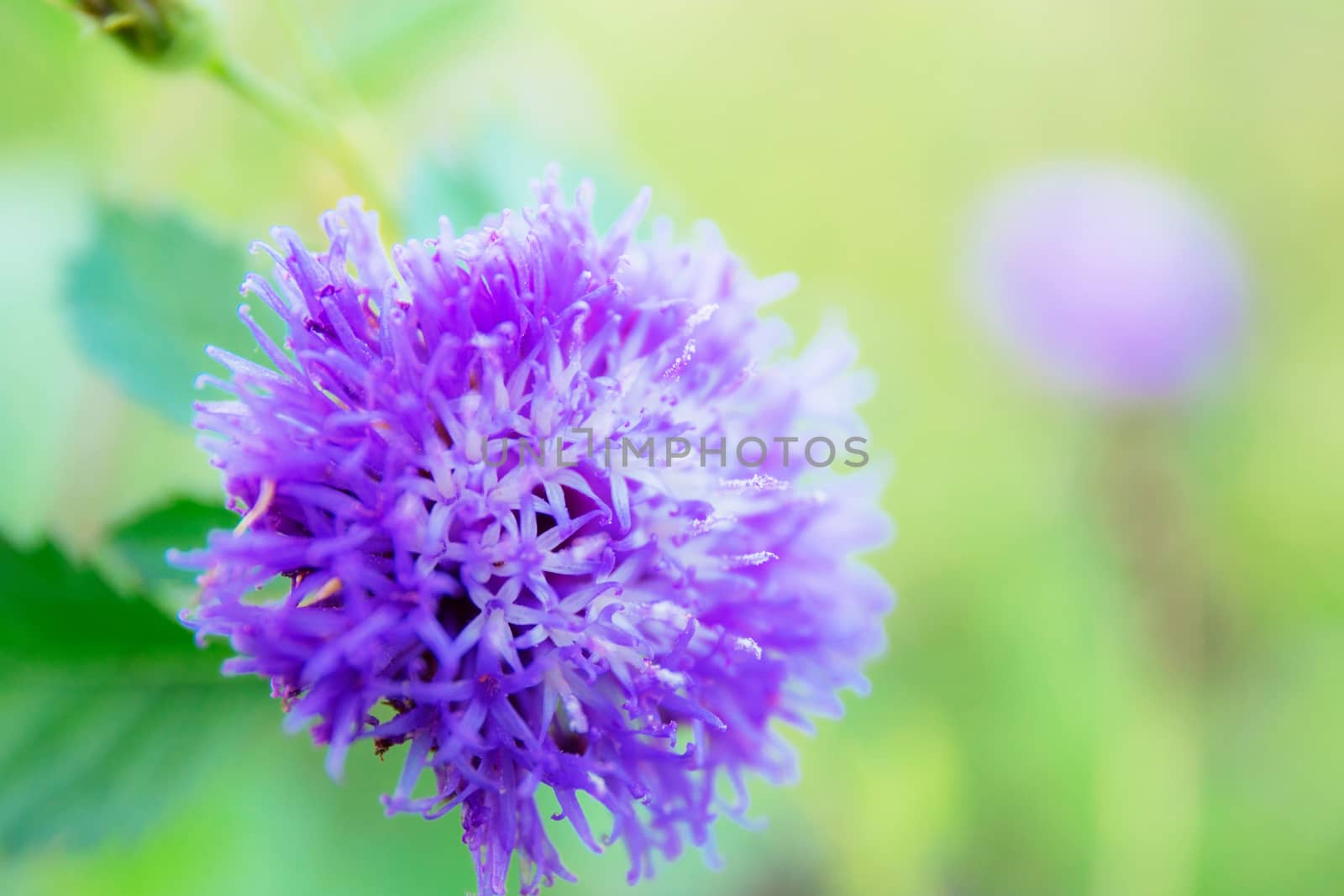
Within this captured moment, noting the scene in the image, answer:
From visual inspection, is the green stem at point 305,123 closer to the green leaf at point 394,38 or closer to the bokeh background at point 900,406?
the bokeh background at point 900,406

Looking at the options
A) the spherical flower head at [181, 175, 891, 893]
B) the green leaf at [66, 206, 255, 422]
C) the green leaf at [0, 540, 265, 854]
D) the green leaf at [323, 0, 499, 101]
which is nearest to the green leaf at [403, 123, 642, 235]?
the green leaf at [323, 0, 499, 101]

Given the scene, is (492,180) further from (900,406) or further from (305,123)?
(900,406)

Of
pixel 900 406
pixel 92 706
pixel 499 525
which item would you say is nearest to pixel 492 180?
pixel 499 525

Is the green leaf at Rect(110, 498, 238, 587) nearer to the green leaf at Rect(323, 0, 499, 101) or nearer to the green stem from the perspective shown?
the green stem

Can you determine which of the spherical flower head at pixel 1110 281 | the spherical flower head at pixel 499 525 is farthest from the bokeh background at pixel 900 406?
the spherical flower head at pixel 499 525

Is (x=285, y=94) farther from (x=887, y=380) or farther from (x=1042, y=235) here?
(x=1042, y=235)

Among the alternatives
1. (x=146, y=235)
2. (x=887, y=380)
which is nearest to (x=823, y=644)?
(x=146, y=235)
